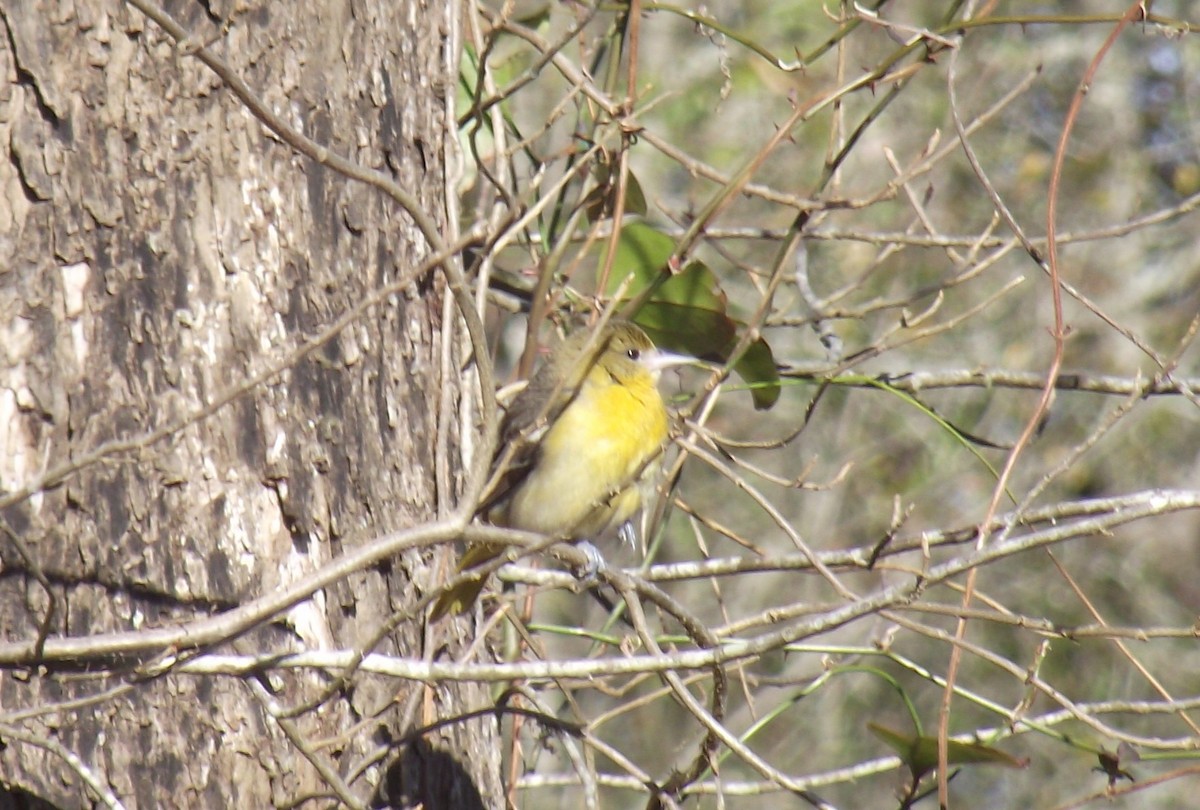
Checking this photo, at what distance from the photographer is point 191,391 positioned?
254cm

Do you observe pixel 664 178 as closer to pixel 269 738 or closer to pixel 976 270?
pixel 976 270

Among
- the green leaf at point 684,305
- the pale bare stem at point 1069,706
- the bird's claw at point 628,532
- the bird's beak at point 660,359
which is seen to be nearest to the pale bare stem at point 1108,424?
the pale bare stem at point 1069,706

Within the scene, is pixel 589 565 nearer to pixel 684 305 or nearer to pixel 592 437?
pixel 684 305

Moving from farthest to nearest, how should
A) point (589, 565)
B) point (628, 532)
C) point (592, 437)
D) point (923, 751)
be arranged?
1. point (628, 532)
2. point (592, 437)
3. point (589, 565)
4. point (923, 751)

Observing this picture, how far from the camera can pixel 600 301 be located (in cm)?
323

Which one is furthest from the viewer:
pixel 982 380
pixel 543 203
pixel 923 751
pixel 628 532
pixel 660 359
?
pixel 628 532

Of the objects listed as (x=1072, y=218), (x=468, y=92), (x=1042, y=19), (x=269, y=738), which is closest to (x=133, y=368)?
(x=269, y=738)

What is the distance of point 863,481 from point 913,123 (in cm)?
278

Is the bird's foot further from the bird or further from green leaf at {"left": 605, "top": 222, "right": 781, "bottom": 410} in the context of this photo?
green leaf at {"left": 605, "top": 222, "right": 781, "bottom": 410}

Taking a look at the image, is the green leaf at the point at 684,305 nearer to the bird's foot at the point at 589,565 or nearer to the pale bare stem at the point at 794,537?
the pale bare stem at the point at 794,537

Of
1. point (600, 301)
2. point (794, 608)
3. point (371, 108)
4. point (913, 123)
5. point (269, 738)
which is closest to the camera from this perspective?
point (794, 608)

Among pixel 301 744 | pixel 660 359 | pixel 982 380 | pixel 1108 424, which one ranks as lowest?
pixel 301 744

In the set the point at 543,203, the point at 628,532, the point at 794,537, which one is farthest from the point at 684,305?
the point at 628,532

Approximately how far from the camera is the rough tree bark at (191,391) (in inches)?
95.6
